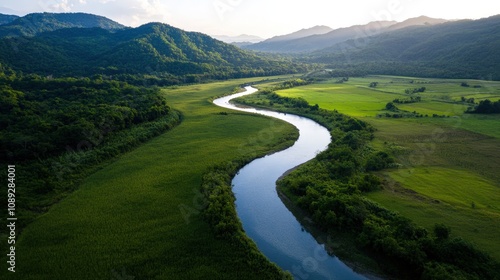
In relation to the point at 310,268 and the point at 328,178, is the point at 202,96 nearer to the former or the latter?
the point at 328,178

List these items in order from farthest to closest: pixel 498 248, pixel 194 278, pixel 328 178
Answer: pixel 328 178
pixel 498 248
pixel 194 278

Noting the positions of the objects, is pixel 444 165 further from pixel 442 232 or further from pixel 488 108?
pixel 488 108

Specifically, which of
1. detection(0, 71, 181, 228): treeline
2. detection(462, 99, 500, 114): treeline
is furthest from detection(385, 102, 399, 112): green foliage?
detection(0, 71, 181, 228): treeline

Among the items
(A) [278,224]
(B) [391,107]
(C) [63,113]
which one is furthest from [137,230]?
(B) [391,107]

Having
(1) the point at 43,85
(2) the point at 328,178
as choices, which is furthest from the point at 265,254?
(1) the point at 43,85

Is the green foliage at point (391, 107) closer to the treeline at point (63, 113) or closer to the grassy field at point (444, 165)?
the grassy field at point (444, 165)

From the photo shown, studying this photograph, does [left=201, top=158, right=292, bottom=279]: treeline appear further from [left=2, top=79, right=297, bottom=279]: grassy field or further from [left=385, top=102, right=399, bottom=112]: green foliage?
[left=385, top=102, right=399, bottom=112]: green foliage
